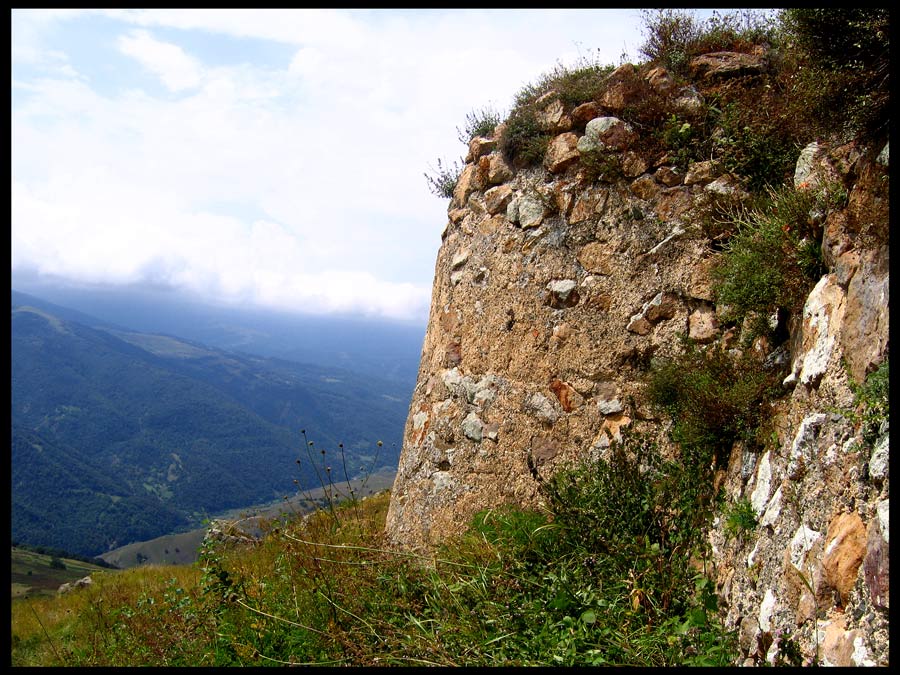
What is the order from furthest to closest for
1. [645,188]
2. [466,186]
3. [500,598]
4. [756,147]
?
[466,186] < [645,188] < [756,147] < [500,598]

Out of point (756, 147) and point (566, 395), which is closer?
point (756, 147)

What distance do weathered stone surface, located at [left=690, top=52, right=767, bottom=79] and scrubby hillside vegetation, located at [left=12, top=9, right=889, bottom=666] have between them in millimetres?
30

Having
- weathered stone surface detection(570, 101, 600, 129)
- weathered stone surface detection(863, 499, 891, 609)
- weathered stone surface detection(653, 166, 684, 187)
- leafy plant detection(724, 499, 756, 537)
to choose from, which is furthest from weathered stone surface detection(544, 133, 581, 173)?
weathered stone surface detection(863, 499, 891, 609)

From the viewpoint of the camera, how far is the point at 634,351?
5.77 m

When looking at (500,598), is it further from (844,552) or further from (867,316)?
(867,316)

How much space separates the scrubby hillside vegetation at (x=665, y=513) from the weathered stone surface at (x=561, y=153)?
0.96ft

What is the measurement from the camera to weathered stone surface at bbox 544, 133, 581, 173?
22.1 ft

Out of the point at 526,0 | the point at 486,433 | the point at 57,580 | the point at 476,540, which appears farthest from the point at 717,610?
the point at 57,580

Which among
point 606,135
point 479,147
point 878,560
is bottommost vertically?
point 878,560

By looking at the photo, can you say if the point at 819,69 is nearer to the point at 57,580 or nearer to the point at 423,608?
the point at 423,608

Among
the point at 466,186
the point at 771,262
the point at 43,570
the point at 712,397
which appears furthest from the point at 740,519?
the point at 43,570

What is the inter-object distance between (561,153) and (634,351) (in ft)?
8.93

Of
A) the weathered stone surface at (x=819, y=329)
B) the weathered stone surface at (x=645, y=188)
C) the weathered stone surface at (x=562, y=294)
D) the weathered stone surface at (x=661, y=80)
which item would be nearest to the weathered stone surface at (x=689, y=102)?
the weathered stone surface at (x=661, y=80)

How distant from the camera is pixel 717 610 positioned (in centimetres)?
377
